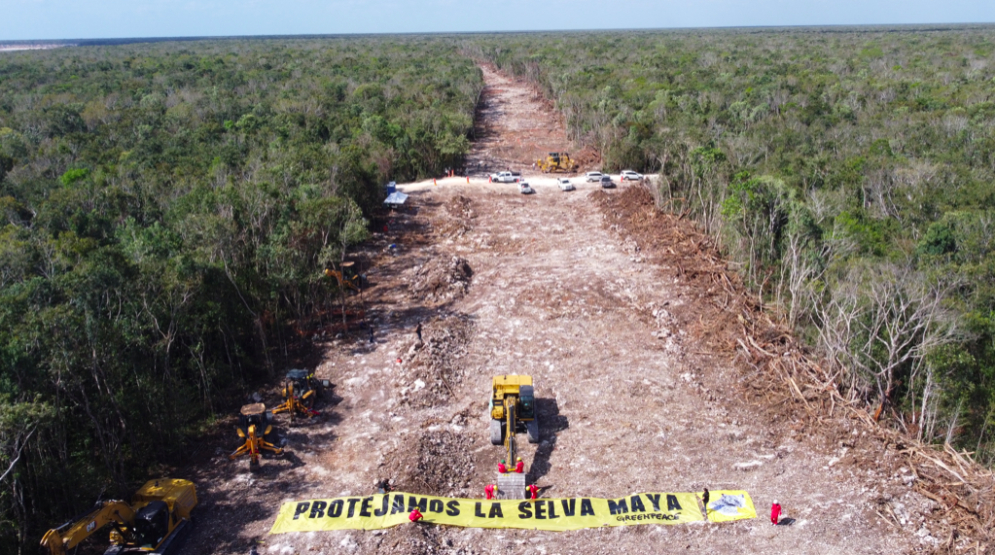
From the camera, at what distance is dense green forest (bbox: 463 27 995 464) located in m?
23.2

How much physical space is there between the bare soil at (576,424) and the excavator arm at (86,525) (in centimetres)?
216

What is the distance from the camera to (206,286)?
27.6m

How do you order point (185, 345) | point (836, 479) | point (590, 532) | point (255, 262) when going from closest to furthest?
point (590, 532) < point (836, 479) < point (185, 345) < point (255, 262)

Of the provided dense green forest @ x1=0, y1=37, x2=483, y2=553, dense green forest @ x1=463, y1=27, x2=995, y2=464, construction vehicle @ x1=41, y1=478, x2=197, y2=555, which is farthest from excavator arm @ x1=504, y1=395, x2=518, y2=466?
dense green forest @ x1=463, y1=27, x2=995, y2=464

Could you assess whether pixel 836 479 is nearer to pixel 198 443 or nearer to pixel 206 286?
pixel 198 443

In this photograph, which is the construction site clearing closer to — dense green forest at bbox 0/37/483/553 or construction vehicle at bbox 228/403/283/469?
construction vehicle at bbox 228/403/283/469

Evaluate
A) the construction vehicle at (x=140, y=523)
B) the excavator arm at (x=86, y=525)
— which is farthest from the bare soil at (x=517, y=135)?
the excavator arm at (x=86, y=525)

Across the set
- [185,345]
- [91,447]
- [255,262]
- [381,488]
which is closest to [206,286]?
[185,345]

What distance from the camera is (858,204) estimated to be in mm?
38281

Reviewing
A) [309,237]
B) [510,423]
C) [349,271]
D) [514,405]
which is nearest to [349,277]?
[349,271]

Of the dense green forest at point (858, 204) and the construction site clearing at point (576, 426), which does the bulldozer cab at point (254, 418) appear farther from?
the dense green forest at point (858, 204)

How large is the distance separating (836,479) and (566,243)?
26.9 m

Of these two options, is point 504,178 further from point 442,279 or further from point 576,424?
point 576,424

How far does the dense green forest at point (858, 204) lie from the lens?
23156 millimetres
